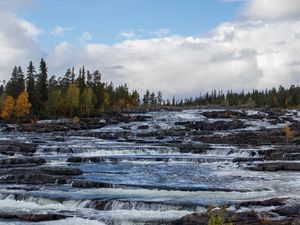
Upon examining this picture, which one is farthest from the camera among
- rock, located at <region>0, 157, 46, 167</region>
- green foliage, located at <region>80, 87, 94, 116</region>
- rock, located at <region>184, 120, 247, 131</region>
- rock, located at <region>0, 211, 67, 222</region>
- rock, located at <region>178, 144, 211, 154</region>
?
green foliage, located at <region>80, 87, 94, 116</region>

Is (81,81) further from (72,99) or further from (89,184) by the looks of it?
(89,184)

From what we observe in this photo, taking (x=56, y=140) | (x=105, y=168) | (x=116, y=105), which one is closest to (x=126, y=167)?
(x=105, y=168)

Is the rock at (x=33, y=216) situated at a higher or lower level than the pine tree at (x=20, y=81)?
lower

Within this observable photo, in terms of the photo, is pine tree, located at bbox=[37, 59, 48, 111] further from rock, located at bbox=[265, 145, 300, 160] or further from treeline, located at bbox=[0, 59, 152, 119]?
rock, located at bbox=[265, 145, 300, 160]

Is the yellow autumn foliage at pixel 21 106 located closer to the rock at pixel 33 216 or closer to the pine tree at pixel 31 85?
the pine tree at pixel 31 85

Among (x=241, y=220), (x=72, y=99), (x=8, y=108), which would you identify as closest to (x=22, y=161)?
(x=241, y=220)

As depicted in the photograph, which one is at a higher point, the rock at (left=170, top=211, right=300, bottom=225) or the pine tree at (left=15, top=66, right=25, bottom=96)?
the pine tree at (left=15, top=66, right=25, bottom=96)

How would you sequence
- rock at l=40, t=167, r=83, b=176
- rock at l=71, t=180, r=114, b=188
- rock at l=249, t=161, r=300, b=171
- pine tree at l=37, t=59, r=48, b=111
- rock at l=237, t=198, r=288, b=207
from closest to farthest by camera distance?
rock at l=237, t=198, r=288, b=207 < rock at l=71, t=180, r=114, b=188 < rock at l=40, t=167, r=83, b=176 < rock at l=249, t=161, r=300, b=171 < pine tree at l=37, t=59, r=48, b=111

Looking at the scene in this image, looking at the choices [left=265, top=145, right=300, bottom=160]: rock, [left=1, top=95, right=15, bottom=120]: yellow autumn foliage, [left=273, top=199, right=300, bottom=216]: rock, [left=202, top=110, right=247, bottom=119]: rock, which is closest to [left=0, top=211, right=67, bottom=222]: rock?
[left=273, top=199, right=300, bottom=216]: rock

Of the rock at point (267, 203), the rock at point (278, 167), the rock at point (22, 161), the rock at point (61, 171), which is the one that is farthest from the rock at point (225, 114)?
the rock at point (267, 203)

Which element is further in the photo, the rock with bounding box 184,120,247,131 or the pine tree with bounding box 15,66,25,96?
the pine tree with bounding box 15,66,25,96

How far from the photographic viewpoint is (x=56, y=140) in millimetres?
80125

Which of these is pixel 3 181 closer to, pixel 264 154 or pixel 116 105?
pixel 264 154

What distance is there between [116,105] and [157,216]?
144028 millimetres
